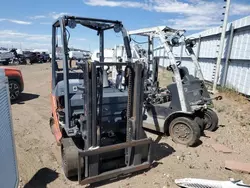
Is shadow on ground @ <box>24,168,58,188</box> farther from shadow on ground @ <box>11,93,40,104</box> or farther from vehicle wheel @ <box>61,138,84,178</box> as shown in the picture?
shadow on ground @ <box>11,93,40,104</box>

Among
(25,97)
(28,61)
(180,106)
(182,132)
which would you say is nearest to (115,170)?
(182,132)

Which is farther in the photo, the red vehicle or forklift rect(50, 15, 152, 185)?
the red vehicle

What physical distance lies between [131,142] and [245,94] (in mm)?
7637

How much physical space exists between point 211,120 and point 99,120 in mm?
3794

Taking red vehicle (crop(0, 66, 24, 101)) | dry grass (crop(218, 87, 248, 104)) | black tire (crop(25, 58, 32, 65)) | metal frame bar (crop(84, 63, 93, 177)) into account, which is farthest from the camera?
black tire (crop(25, 58, 32, 65))

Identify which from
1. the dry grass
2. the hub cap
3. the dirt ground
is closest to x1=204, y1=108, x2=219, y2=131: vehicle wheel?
the dirt ground

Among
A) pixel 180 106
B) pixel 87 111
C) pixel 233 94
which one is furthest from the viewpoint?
pixel 233 94

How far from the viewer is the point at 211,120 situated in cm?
606

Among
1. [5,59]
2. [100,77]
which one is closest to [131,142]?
[100,77]

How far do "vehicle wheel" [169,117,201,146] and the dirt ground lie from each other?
0.54 ft

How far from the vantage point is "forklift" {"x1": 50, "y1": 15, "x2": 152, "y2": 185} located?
3.32m

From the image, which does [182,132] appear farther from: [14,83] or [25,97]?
[25,97]

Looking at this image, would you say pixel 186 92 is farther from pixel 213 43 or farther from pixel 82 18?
pixel 213 43

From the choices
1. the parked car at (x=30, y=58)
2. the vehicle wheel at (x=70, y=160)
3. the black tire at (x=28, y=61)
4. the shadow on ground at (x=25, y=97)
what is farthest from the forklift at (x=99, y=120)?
the parked car at (x=30, y=58)
